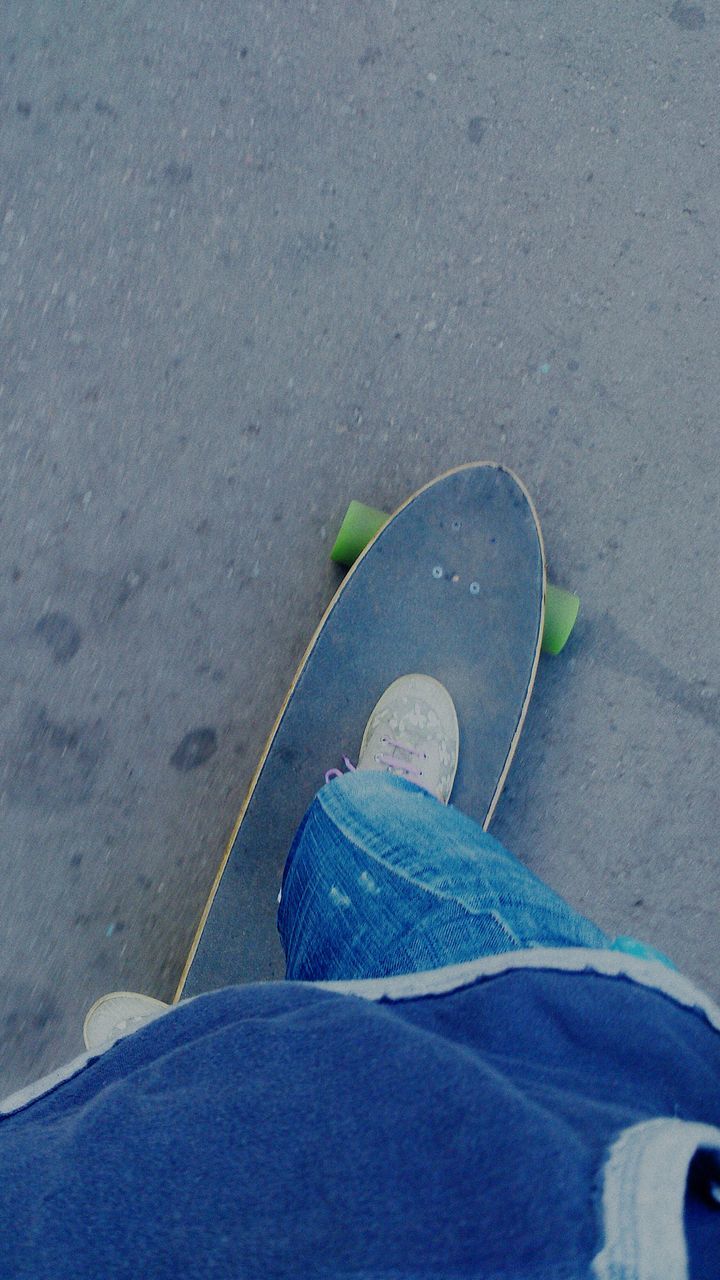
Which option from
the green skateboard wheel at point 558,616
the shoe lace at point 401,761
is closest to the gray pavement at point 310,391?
the green skateboard wheel at point 558,616

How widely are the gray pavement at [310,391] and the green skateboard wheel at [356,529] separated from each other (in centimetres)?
5

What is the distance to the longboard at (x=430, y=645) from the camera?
112 centimetres

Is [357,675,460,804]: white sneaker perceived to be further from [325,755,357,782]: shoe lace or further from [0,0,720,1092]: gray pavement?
[0,0,720,1092]: gray pavement

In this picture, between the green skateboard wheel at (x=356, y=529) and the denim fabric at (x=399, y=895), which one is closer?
the denim fabric at (x=399, y=895)

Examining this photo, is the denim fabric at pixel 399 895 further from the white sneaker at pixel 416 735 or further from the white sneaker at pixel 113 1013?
the white sneaker at pixel 113 1013

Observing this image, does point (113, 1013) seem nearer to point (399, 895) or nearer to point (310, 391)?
point (399, 895)

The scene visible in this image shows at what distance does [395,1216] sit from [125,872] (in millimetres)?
808

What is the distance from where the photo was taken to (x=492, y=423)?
1.19 m

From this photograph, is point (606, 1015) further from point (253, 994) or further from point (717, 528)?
point (717, 528)

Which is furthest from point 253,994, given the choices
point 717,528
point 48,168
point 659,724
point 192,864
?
point 48,168

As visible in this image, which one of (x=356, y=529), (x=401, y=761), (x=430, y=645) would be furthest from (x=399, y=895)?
(x=356, y=529)

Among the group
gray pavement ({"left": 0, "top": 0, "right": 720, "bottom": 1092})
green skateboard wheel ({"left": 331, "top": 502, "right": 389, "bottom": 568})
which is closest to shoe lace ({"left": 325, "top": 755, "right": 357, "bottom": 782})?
gray pavement ({"left": 0, "top": 0, "right": 720, "bottom": 1092})

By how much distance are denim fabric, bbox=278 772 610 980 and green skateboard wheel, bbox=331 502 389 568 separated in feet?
1.06

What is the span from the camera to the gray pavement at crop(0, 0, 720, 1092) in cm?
116
